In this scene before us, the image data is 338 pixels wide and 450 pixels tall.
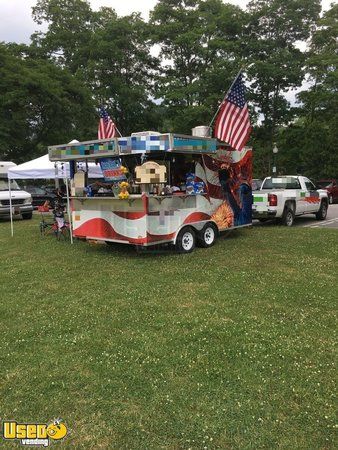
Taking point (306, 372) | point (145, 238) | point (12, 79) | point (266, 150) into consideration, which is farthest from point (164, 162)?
point (266, 150)

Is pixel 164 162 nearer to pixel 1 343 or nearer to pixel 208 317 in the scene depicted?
pixel 208 317

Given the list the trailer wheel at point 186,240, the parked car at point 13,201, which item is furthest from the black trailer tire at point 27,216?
the trailer wheel at point 186,240

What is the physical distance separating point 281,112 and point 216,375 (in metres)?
35.6

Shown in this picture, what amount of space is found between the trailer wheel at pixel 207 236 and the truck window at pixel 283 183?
19.7ft

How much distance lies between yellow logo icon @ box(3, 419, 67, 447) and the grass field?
0.23 feet

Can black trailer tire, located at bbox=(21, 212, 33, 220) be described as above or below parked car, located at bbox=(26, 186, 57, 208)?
below

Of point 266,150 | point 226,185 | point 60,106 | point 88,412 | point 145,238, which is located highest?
point 60,106

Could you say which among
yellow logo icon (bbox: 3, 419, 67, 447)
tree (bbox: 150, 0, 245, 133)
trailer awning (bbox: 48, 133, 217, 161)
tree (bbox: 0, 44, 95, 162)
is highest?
tree (bbox: 150, 0, 245, 133)

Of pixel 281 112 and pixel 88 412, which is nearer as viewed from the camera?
pixel 88 412

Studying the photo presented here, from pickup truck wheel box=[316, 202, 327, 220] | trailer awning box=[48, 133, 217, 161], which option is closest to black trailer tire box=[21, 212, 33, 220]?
trailer awning box=[48, 133, 217, 161]

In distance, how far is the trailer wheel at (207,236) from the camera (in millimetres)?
10109

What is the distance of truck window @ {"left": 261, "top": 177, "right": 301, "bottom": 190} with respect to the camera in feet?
50.6

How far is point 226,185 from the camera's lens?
10844mm

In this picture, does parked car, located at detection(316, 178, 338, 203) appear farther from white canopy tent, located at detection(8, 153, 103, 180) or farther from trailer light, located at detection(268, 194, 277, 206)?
white canopy tent, located at detection(8, 153, 103, 180)
